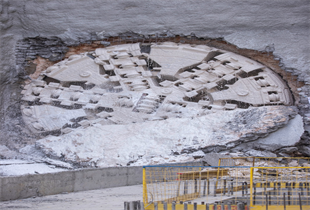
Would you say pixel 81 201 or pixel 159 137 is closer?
pixel 81 201

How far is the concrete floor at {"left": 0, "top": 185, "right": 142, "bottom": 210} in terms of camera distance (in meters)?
3.22

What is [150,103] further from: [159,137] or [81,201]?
[81,201]

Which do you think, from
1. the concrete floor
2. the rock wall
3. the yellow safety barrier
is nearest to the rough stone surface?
the rock wall

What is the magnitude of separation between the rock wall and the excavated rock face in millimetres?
229

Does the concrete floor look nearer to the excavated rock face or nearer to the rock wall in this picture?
the excavated rock face

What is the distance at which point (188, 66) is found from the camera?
23.2ft

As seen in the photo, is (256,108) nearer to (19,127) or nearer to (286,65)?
(286,65)

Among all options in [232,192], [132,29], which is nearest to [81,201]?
[232,192]

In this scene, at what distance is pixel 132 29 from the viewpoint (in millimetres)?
7621

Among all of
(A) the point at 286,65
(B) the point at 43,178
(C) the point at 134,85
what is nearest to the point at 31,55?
(C) the point at 134,85

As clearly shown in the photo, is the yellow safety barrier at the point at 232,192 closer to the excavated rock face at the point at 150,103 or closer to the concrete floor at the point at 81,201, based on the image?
the concrete floor at the point at 81,201

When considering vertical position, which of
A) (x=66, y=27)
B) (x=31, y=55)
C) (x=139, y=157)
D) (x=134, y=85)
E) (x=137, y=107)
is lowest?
(x=139, y=157)

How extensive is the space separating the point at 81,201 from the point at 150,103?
11.2 ft

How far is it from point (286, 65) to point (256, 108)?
1106 millimetres
